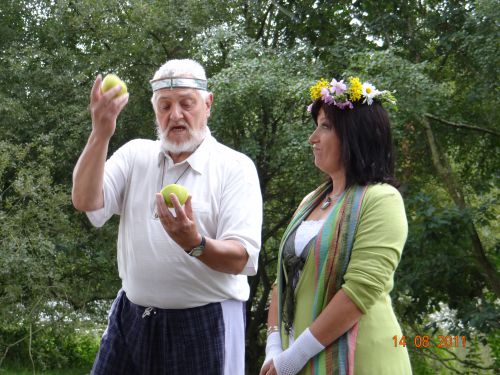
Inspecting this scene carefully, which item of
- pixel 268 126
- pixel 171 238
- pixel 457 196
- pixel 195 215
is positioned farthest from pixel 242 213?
pixel 457 196

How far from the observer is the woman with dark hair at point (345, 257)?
224 cm

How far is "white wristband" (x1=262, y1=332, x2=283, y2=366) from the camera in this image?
2460 millimetres

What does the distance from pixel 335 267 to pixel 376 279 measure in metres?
0.13

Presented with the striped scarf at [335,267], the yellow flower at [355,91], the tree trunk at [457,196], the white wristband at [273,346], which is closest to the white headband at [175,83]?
the yellow flower at [355,91]

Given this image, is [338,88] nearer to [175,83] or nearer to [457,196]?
[175,83]

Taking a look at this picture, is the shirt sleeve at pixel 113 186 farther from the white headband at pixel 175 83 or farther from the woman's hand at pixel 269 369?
the woman's hand at pixel 269 369

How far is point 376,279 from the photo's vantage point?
2.22 metres

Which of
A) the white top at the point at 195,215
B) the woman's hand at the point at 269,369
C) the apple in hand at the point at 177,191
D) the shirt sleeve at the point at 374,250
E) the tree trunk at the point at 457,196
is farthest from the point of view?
the tree trunk at the point at 457,196

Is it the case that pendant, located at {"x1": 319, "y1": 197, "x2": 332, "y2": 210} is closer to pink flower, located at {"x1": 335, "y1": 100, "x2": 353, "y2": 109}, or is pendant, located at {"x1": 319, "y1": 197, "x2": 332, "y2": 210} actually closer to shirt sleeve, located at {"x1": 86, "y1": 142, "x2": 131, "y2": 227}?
pink flower, located at {"x1": 335, "y1": 100, "x2": 353, "y2": 109}

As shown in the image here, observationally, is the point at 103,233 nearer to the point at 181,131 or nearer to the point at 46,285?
the point at 46,285

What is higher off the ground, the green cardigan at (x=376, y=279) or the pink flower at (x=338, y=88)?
the pink flower at (x=338, y=88)

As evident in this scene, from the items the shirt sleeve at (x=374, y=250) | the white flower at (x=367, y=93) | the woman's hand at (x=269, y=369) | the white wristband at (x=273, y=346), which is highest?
the white flower at (x=367, y=93)

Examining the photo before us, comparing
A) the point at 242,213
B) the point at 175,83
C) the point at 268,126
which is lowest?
the point at 242,213

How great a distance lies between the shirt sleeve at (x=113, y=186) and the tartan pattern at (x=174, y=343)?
1.17 feet
